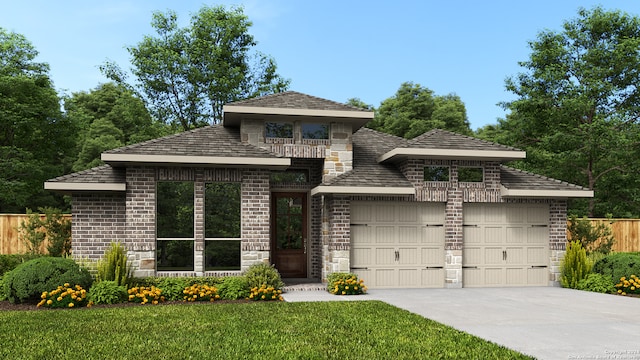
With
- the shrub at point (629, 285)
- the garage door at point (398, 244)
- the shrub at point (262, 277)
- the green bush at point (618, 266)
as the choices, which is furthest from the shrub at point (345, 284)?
the green bush at point (618, 266)

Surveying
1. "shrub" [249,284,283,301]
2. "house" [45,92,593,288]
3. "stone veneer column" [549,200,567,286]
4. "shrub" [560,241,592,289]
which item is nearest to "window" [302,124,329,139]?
"house" [45,92,593,288]

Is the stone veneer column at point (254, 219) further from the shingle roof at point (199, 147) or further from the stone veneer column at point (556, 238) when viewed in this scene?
the stone veneer column at point (556, 238)

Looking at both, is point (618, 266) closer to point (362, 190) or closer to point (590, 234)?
point (590, 234)

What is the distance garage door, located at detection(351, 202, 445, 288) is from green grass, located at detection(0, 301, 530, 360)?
424 centimetres

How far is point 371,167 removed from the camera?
1688 cm

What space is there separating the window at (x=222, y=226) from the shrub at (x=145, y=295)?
2132mm

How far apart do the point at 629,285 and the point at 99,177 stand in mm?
15343

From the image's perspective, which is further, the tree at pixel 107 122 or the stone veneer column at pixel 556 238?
the tree at pixel 107 122

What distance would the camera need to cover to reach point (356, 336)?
8.66 m

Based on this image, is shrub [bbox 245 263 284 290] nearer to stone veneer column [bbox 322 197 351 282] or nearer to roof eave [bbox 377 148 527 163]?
stone veneer column [bbox 322 197 351 282]

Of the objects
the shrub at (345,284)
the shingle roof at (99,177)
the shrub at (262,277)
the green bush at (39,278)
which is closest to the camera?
the green bush at (39,278)

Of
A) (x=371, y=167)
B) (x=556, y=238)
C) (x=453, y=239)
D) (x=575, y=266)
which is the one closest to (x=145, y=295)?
(x=371, y=167)

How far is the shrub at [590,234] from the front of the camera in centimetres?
1920

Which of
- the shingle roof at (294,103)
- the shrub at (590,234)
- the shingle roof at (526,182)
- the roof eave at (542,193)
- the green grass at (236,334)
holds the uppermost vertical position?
the shingle roof at (294,103)
